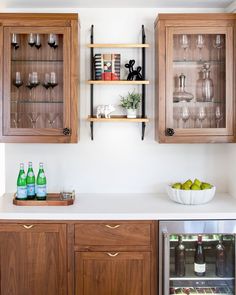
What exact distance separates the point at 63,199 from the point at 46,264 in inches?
19.3

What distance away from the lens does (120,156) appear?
3.11 meters

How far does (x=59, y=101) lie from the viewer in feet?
9.16

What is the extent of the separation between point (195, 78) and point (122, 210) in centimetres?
110

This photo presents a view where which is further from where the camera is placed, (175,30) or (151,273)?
(175,30)

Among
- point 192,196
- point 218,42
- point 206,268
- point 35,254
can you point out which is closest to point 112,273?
point 35,254

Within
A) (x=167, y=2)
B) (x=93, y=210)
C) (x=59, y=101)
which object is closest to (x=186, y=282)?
(x=93, y=210)

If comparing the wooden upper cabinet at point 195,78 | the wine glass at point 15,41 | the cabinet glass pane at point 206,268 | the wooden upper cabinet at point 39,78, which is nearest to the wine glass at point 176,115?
the wooden upper cabinet at point 195,78

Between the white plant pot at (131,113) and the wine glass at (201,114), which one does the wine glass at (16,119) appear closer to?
the white plant pot at (131,113)

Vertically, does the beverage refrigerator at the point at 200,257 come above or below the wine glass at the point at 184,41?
below

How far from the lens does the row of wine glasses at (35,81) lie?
280 cm

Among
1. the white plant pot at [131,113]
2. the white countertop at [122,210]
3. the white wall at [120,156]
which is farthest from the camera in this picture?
the white wall at [120,156]

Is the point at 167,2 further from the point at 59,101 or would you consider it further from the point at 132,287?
the point at 132,287

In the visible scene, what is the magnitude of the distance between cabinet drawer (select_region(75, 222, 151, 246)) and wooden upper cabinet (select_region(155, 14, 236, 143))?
674 mm

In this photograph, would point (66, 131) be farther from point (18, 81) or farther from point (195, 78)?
point (195, 78)
